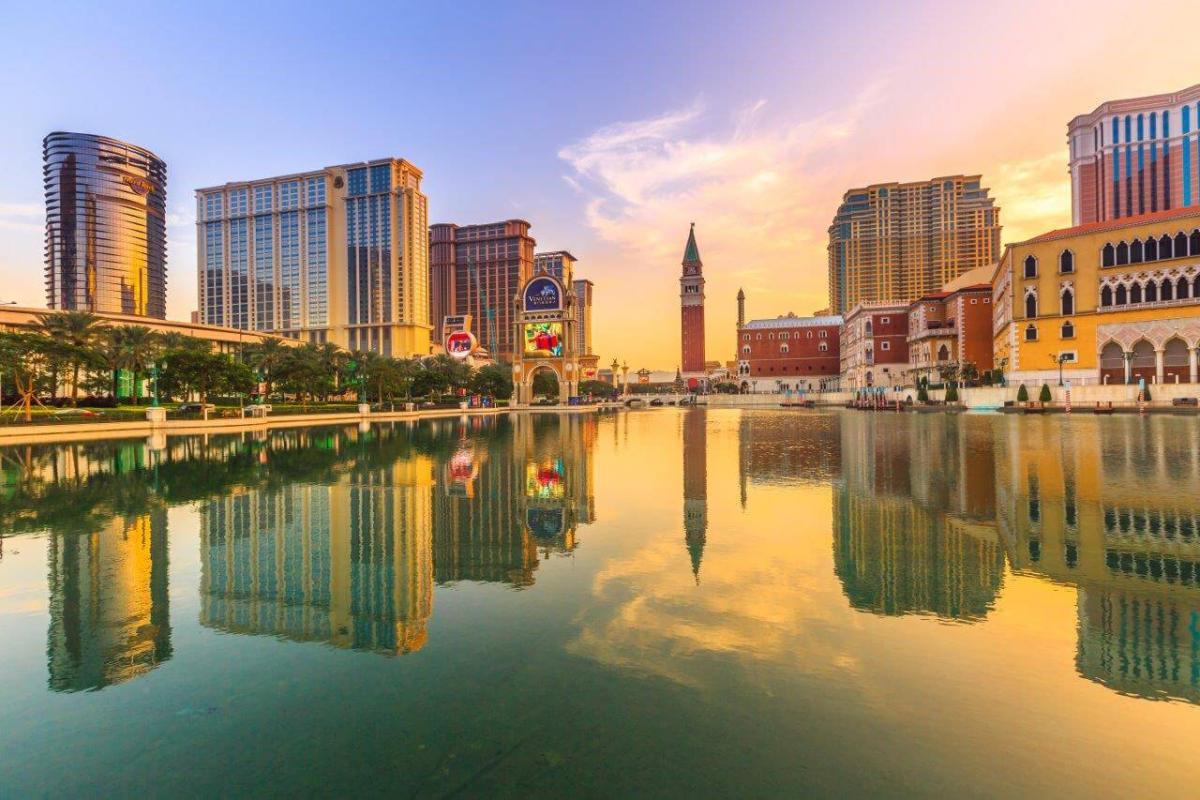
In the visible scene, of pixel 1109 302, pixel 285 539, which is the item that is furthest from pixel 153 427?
pixel 1109 302

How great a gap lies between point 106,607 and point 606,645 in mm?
7160

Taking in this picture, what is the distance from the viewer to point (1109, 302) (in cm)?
6444

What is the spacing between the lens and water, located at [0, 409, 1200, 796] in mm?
4805

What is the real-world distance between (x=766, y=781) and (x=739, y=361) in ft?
449

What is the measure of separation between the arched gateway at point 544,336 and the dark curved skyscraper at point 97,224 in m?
110

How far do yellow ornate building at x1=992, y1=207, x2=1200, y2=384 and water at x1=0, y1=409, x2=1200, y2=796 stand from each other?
61745 millimetres

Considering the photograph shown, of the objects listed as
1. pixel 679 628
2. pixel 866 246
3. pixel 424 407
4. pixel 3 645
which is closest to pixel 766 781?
pixel 679 628

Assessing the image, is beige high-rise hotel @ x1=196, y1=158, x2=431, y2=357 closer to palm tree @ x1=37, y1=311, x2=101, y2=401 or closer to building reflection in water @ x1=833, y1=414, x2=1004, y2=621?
palm tree @ x1=37, y1=311, x2=101, y2=401

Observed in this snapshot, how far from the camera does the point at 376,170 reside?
517ft

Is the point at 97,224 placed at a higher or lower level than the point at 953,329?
higher

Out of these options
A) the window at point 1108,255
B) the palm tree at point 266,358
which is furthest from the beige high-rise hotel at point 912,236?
the palm tree at point 266,358

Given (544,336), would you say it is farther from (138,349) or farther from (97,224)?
(97,224)

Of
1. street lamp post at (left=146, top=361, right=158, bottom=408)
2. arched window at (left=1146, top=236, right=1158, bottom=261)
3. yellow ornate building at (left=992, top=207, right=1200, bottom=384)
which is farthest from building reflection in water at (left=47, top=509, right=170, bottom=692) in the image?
arched window at (left=1146, top=236, right=1158, bottom=261)

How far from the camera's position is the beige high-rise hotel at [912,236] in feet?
481
